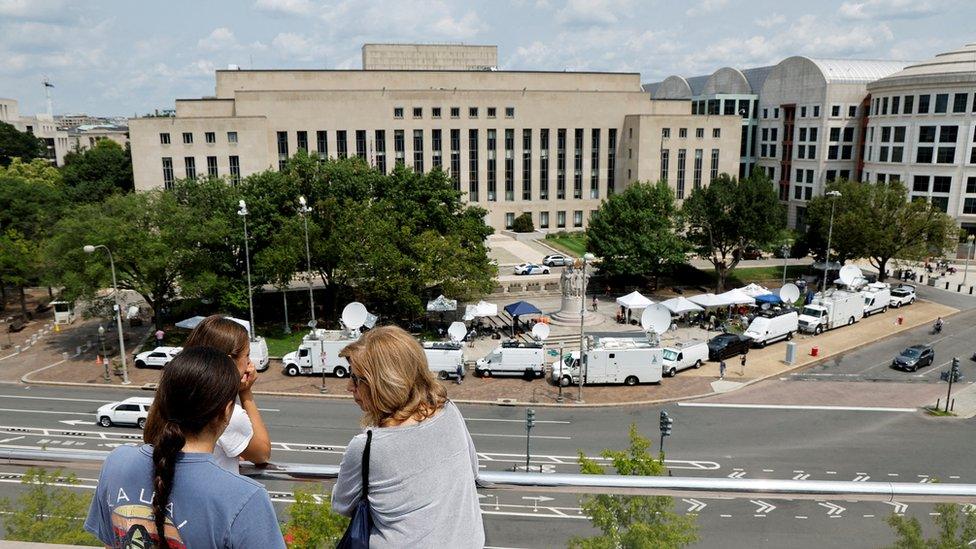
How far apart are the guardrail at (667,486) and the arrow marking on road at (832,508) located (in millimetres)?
333

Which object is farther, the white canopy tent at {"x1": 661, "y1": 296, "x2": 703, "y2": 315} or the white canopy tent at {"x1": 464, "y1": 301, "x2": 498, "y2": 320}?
the white canopy tent at {"x1": 661, "y1": 296, "x2": 703, "y2": 315}

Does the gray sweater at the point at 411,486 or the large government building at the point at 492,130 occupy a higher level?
the large government building at the point at 492,130

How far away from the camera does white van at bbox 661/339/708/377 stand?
1415 inches

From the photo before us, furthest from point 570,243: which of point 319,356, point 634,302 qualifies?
point 319,356

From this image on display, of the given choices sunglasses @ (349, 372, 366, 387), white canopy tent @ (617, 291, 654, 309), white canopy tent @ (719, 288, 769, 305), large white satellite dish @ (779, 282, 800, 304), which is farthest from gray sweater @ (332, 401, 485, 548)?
large white satellite dish @ (779, 282, 800, 304)

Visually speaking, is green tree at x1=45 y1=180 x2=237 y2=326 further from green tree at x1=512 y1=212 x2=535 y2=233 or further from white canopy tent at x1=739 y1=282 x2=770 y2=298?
green tree at x1=512 y1=212 x2=535 y2=233

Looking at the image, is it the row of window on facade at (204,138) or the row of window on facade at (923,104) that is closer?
the row of window on facade at (204,138)

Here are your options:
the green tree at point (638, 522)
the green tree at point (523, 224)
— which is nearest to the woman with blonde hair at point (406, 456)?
the green tree at point (638, 522)

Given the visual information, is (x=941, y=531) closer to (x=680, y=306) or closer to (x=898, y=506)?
(x=898, y=506)

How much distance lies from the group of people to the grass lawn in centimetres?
6313

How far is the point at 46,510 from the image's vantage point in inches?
214

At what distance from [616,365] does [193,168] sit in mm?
50425

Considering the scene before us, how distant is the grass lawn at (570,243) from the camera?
224ft

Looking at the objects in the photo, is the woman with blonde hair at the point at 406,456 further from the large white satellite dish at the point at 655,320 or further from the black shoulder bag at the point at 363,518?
the large white satellite dish at the point at 655,320
